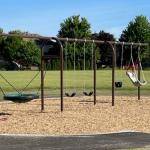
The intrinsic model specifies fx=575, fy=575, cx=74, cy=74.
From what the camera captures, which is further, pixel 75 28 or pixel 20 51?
pixel 75 28

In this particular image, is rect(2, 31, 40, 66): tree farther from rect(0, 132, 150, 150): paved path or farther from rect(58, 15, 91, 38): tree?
rect(0, 132, 150, 150): paved path

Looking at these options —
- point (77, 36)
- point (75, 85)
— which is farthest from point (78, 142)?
point (77, 36)

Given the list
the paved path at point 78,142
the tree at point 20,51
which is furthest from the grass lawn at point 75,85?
the tree at point 20,51

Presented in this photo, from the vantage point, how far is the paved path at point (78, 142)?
10.7 m

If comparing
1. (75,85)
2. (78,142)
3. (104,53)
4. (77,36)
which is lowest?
(78,142)

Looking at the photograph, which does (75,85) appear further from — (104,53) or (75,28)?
(75,28)

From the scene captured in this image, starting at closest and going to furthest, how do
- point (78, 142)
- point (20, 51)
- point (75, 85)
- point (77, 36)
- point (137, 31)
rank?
point (78, 142), point (75, 85), point (20, 51), point (77, 36), point (137, 31)

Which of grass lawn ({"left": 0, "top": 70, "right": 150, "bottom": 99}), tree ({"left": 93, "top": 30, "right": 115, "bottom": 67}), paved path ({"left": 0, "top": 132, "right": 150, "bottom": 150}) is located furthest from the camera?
tree ({"left": 93, "top": 30, "right": 115, "bottom": 67})

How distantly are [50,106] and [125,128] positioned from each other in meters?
6.41

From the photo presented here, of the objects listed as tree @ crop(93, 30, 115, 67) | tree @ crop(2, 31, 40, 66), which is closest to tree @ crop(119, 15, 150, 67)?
tree @ crop(93, 30, 115, 67)

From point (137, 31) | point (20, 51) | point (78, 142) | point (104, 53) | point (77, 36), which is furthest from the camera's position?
point (137, 31)

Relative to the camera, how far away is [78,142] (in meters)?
11.3

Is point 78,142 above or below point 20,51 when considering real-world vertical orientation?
below

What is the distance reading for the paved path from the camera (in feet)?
35.1
